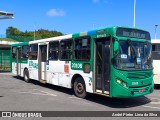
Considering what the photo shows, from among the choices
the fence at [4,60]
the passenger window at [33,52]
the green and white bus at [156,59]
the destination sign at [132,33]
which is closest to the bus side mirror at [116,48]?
the destination sign at [132,33]

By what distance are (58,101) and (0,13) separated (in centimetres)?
1679

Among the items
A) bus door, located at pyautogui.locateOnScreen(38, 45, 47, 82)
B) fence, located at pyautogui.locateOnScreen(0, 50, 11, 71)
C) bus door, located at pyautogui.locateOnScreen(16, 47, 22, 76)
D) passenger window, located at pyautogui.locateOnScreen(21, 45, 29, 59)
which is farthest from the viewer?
fence, located at pyautogui.locateOnScreen(0, 50, 11, 71)

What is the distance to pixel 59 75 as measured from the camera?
12875mm

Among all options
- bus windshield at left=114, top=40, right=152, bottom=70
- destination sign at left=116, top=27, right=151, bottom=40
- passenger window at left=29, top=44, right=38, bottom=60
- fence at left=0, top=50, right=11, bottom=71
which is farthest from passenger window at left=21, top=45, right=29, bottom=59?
fence at left=0, top=50, right=11, bottom=71

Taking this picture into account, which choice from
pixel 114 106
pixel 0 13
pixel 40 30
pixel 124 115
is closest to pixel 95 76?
pixel 114 106

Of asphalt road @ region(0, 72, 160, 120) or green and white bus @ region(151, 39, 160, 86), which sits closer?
asphalt road @ region(0, 72, 160, 120)

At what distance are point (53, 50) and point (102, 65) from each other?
4.44 meters

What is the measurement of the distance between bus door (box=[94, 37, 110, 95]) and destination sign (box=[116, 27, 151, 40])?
0.52 meters

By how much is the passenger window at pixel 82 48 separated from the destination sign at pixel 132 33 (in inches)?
65.0

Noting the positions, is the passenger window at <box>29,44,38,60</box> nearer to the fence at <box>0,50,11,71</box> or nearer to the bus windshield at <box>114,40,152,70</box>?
the bus windshield at <box>114,40,152,70</box>

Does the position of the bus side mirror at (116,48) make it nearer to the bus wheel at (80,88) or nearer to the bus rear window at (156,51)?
the bus wheel at (80,88)

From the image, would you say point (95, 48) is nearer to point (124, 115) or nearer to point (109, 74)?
point (109, 74)

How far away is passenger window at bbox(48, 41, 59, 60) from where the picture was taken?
13.1 metres

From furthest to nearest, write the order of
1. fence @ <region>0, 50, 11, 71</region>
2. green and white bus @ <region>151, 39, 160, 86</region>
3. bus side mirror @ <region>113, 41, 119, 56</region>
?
fence @ <region>0, 50, 11, 71</region> → green and white bus @ <region>151, 39, 160, 86</region> → bus side mirror @ <region>113, 41, 119, 56</region>
